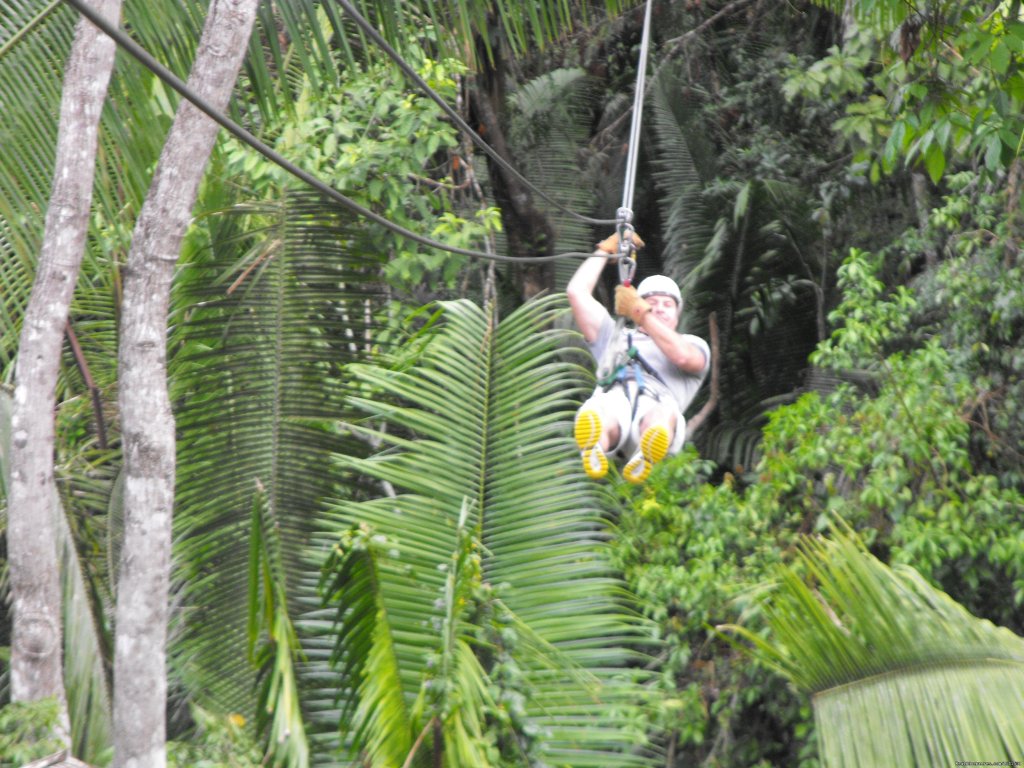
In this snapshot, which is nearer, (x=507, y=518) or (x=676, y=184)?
(x=507, y=518)

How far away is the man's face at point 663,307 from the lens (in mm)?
4504

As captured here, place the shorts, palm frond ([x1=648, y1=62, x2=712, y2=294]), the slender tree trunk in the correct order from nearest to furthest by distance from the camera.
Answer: the shorts → the slender tree trunk → palm frond ([x1=648, y1=62, x2=712, y2=294])

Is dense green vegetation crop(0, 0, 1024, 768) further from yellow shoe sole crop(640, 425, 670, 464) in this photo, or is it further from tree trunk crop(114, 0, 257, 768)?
yellow shoe sole crop(640, 425, 670, 464)

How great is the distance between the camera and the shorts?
14.0 feet

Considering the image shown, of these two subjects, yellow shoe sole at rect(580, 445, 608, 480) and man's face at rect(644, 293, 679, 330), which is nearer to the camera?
yellow shoe sole at rect(580, 445, 608, 480)

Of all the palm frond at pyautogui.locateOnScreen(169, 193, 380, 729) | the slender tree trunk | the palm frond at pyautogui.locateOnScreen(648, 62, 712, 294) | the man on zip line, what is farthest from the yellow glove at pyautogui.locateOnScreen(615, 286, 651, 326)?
the palm frond at pyautogui.locateOnScreen(648, 62, 712, 294)

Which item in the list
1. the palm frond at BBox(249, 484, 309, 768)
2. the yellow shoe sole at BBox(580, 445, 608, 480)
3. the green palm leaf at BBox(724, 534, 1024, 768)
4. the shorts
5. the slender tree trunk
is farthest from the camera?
the slender tree trunk

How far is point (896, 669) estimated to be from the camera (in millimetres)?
3652

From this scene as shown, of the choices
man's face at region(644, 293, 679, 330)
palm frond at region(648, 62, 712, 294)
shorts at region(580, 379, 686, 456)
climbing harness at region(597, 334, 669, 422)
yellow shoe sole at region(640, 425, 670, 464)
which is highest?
palm frond at region(648, 62, 712, 294)

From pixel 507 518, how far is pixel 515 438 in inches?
13.8

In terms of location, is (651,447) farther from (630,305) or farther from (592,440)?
(630,305)

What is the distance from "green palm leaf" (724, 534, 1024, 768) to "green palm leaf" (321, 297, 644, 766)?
0.86 meters

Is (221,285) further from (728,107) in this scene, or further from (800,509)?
A: (728,107)

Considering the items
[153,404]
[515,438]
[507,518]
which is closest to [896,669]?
[507,518]
